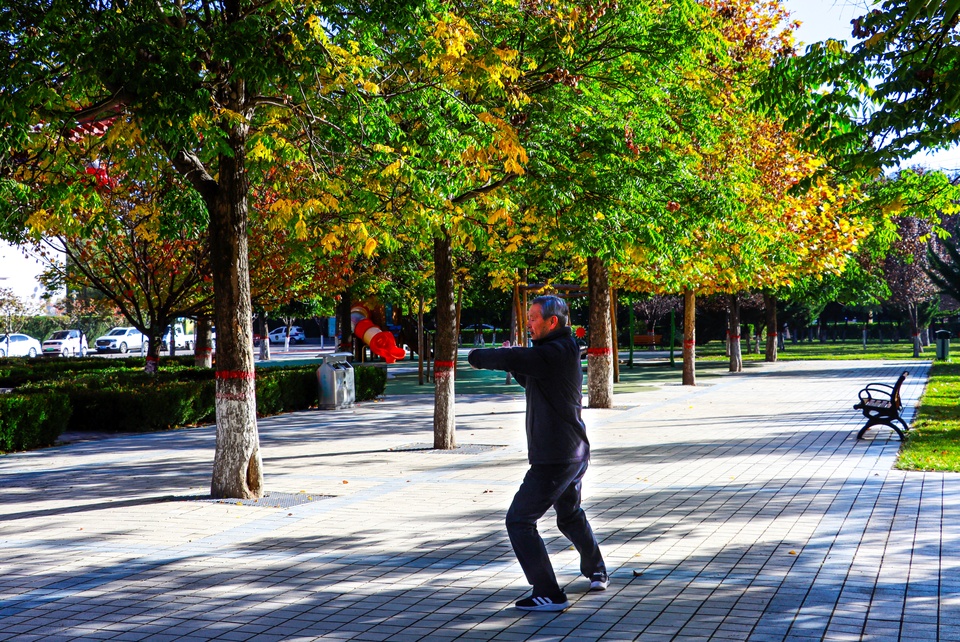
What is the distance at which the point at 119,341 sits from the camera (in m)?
59.8

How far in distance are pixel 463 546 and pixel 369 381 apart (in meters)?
16.4

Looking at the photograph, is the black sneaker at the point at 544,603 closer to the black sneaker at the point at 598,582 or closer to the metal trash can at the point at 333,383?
the black sneaker at the point at 598,582

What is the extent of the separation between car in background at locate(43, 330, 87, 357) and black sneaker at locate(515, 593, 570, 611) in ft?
179

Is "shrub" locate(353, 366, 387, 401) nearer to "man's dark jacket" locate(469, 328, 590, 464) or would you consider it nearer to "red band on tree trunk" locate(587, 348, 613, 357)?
"red band on tree trunk" locate(587, 348, 613, 357)

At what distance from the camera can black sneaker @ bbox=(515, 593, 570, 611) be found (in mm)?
5758

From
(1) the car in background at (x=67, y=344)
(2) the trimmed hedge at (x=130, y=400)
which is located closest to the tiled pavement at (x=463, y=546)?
(2) the trimmed hedge at (x=130, y=400)

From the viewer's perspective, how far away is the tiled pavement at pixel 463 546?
562 centimetres

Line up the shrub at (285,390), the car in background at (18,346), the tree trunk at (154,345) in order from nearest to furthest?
the shrub at (285,390)
the tree trunk at (154,345)
the car in background at (18,346)

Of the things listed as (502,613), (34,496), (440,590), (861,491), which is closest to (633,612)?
(502,613)

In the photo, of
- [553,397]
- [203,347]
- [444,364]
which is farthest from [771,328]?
[553,397]

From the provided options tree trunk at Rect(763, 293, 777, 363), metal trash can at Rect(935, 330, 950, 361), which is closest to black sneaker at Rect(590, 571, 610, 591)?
tree trunk at Rect(763, 293, 777, 363)

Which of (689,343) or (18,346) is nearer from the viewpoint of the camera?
(689,343)

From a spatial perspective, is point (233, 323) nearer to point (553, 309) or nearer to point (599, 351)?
point (553, 309)

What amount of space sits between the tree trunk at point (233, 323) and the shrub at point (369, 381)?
13037 millimetres
